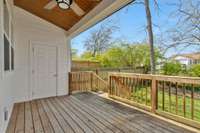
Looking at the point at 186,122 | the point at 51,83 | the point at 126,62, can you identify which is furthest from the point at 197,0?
the point at 51,83

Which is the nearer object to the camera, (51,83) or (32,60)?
(32,60)

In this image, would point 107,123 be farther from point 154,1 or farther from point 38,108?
point 154,1

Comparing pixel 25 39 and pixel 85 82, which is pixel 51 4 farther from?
pixel 85 82

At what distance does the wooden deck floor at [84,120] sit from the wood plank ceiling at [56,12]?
2.55m

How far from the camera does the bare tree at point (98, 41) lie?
1437 centimetres

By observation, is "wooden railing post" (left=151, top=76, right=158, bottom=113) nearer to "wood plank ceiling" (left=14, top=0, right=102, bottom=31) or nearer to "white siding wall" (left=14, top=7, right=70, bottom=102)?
"wood plank ceiling" (left=14, top=0, right=102, bottom=31)

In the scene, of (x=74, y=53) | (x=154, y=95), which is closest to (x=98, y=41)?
(x=74, y=53)

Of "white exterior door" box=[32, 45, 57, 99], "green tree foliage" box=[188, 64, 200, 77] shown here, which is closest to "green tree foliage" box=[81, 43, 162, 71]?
"green tree foliage" box=[188, 64, 200, 77]

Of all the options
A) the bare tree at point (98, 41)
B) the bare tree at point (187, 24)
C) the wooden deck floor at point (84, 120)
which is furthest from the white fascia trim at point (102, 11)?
the bare tree at point (98, 41)

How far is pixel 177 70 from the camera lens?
329 inches

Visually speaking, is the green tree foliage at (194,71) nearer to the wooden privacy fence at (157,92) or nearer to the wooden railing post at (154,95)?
the wooden privacy fence at (157,92)

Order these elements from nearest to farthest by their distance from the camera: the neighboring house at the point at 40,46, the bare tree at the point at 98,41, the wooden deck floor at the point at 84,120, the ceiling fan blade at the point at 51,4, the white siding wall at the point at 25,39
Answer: the wooden deck floor at the point at 84,120
the ceiling fan blade at the point at 51,4
the neighboring house at the point at 40,46
the white siding wall at the point at 25,39
the bare tree at the point at 98,41

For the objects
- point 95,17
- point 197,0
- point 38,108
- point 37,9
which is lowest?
point 38,108

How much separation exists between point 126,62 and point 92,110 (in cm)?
702
